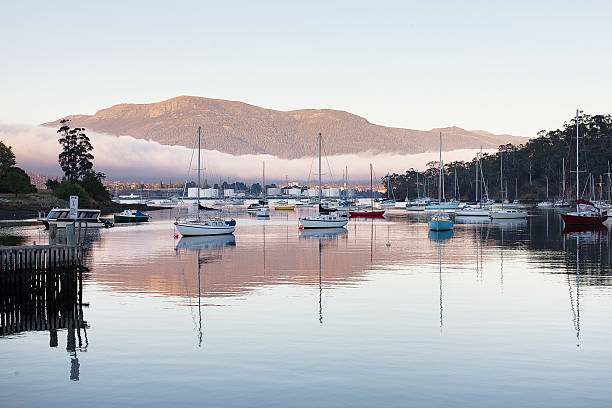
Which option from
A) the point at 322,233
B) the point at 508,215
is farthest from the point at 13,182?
the point at 508,215

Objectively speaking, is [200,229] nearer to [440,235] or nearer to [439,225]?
[440,235]

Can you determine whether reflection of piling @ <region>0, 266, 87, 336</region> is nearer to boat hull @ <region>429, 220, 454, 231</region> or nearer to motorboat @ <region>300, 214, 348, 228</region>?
boat hull @ <region>429, 220, 454, 231</region>

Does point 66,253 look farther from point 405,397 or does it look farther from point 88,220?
point 88,220

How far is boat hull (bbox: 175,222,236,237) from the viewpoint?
81500mm

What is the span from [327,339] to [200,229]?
60533 millimetres

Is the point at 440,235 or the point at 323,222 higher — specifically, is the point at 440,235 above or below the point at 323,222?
below

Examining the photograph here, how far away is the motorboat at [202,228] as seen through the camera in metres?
81.6

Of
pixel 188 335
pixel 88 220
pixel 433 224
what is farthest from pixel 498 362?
→ pixel 88 220

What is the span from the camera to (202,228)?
83.6 meters

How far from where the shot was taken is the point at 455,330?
2612 centimetres

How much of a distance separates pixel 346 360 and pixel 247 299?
1313 cm

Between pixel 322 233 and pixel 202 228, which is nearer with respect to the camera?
pixel 202 228

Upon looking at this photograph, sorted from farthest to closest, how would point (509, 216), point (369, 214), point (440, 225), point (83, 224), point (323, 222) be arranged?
point (369, 214), point (509, 216), point (83, 224), point (323, 222), point (440, 225)

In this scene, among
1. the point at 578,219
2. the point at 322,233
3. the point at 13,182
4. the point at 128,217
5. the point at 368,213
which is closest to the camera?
the point at 322,233
